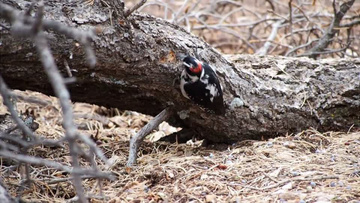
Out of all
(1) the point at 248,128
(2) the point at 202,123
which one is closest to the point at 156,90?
(2) the point at 202,123

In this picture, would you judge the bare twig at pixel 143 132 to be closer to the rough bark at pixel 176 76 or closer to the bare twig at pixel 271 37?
the rough bark at pixel 176 76

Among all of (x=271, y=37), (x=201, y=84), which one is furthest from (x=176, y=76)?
(x=271, y=37)

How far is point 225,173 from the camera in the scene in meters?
2.79

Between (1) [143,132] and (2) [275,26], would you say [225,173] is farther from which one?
(2) [275,26]

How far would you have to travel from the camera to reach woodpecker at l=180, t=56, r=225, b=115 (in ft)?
9.77

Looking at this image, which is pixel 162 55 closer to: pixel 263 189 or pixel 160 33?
pixel 160 33

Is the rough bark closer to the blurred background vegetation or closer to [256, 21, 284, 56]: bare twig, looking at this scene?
the blurred background vegetation

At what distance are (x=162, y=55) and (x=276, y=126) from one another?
1.08 m

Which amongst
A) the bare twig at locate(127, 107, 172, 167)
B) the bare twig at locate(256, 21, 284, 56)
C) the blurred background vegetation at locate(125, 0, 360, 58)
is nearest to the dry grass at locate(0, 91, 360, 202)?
the bare twig at locate(127, 107, 172, 167)

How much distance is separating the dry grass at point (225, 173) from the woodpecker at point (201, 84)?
0.37 metres

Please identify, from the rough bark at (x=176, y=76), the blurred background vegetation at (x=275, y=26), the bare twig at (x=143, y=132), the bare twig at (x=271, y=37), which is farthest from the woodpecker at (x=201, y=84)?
the bare twig at (x=271, y=37)

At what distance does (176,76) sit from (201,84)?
0.57ft

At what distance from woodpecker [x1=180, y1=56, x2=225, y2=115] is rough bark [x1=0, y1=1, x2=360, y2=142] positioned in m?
0.11

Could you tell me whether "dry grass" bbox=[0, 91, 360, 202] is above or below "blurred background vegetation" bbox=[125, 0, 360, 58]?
below
